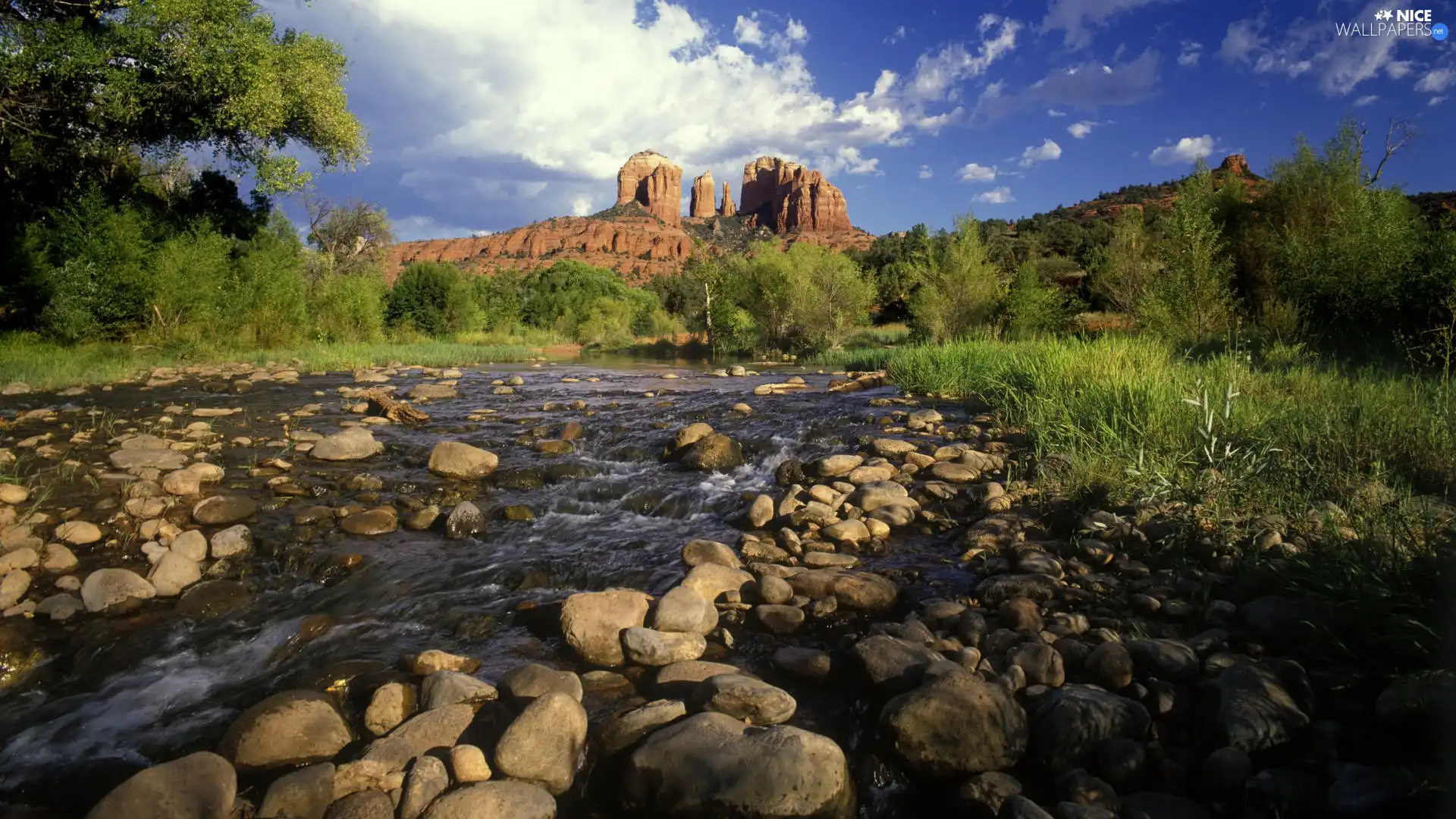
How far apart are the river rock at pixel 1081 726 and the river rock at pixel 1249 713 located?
9.7 inches

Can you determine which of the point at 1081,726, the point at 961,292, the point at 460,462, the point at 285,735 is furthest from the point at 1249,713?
the point at 961,292

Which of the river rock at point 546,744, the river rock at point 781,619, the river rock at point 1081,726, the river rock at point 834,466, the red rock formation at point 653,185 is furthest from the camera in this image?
the red rock formation at point 653,185

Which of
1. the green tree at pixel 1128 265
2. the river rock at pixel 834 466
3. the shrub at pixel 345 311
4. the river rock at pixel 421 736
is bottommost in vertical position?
the river rock at pixel 421 736

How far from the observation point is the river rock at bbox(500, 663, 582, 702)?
11.5 feet

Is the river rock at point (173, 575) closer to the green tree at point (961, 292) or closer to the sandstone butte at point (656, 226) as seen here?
the green tree at point (961, 292)

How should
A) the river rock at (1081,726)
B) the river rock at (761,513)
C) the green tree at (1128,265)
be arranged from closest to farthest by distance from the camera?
1. the river rock at (1081,726)
2. the river rock at (761,513)
3. the green tree at (1128,265)

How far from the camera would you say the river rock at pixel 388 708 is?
336 centimetres

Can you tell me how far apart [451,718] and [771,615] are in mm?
1957

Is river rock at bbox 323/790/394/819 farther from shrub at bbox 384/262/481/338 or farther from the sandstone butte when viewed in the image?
the sandstone butte

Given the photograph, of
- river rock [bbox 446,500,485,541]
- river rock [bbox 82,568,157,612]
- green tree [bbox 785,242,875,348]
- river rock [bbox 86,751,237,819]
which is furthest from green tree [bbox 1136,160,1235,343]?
river rock [bbox 82,568,157,612]

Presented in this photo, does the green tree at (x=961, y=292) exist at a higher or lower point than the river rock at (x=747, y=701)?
higher

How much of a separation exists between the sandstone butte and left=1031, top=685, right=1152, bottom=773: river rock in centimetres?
8795

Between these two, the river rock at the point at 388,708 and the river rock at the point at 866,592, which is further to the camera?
the river rock at the point at 866,592

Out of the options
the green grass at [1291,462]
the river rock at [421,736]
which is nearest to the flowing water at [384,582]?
the river rock at [421,736]
